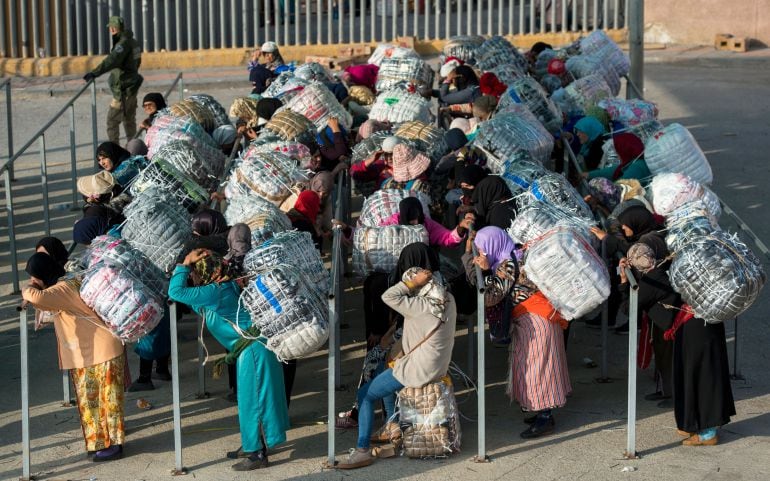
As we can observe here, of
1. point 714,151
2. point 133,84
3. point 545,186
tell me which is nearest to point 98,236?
point 545,186

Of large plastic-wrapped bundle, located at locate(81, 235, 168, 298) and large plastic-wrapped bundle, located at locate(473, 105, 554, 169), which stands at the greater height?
large plastic-wrapped bundle, located at locate(473, 105, 554, 169)

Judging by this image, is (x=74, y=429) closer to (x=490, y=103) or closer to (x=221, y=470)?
(x=221, y=470)

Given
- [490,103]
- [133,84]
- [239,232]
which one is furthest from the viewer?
[133,84]

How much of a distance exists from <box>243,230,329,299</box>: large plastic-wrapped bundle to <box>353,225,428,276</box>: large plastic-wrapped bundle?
40cm

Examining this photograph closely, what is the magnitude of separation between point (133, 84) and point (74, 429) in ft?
22.9

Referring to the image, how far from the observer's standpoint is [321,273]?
28.2ft

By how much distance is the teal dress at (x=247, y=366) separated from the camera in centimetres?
784

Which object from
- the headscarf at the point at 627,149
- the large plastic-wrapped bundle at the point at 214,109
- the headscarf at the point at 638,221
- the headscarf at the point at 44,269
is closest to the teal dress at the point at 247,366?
the headscarf at the point at 44,269

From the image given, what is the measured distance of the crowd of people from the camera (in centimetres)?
788

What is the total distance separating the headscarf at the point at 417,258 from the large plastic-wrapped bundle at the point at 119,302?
5.20 feet

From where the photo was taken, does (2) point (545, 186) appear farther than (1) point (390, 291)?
Yes

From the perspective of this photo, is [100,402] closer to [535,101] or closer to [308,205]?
[308,205]

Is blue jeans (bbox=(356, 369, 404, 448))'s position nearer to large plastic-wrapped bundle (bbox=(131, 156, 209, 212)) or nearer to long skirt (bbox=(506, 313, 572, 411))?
long skirt (bbox=(506, 313, 572, 411))

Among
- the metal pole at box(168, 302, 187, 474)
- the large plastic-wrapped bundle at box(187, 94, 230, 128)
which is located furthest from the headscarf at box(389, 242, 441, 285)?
the large plastic-wrapped bundle at box(187, 94, 230, 128)
